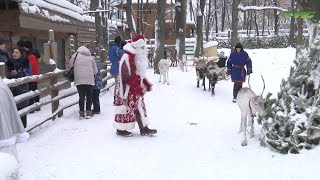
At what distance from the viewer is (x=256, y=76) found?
19.6m

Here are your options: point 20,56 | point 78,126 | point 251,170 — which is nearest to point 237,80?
point 78,126

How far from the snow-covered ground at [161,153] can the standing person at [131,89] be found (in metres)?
0.25

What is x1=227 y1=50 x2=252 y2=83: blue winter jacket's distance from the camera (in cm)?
1163

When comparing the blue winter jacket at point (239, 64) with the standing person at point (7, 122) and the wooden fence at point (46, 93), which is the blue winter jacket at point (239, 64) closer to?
the wooden fence at point (46, 93)

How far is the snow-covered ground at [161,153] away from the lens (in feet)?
17.3

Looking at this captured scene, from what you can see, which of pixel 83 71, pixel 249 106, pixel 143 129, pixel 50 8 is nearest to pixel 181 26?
pixel 50 8

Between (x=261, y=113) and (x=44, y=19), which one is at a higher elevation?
(x=44, y=19)

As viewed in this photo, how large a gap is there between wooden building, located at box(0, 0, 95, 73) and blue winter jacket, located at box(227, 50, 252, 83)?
217 inches

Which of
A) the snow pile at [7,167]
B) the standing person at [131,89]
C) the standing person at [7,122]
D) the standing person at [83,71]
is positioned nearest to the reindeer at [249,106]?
the standing person at [131,89]

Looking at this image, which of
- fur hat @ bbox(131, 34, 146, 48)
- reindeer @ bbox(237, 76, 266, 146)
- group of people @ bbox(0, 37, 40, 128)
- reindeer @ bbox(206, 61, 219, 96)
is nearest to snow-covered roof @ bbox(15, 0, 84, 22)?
group of people @ bbox(0, 37, 40, 128)

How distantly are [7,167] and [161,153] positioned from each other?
3.82 meters

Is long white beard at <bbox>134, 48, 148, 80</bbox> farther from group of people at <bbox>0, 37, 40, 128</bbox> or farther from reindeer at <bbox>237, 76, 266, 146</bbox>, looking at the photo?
group of people at <bbox>0, 37, 40, 128</bbox>

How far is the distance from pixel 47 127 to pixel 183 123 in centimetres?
275

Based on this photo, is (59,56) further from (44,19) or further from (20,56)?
(20,56)
